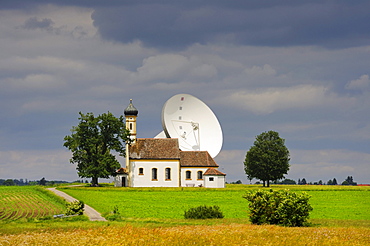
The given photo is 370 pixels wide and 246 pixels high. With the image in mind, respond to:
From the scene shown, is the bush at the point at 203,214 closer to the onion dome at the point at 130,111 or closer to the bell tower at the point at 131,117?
the bell tower at the point at 131,117

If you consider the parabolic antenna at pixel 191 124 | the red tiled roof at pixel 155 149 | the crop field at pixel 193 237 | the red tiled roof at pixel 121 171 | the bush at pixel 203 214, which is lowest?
the crop field at pixel 193 237

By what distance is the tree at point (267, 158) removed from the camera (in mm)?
127188

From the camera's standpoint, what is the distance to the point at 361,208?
64.2 meters

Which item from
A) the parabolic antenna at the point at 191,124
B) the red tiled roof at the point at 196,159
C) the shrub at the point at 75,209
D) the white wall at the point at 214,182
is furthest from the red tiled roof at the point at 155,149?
the shrub at the point at 75,209

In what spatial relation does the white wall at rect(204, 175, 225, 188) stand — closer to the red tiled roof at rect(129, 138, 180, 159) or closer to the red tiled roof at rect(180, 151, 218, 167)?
the red tiled roof at rect(180, 151, 218, 167)

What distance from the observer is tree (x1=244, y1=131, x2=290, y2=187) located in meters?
127

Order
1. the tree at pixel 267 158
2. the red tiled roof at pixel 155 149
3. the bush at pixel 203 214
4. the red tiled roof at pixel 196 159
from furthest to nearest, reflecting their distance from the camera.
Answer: the tree at pixel 267 158 → the red tiled roof at pixel 155 149 → the red tiled roof at pixel 196 159 → the bush at pixel 203 214

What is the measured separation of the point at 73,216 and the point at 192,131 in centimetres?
7028

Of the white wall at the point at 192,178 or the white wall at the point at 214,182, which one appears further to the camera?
the white wall at the point at 192,178

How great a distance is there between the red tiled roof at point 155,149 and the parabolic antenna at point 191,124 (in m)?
1.90

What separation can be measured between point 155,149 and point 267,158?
30277mm

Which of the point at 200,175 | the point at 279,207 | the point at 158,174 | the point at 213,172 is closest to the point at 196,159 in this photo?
the point at 200,175

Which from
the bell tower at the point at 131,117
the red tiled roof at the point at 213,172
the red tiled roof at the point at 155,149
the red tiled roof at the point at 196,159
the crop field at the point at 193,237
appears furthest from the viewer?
the bell tower at the point at 131,117

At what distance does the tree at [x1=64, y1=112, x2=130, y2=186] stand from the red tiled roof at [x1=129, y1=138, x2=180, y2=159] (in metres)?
2.97
